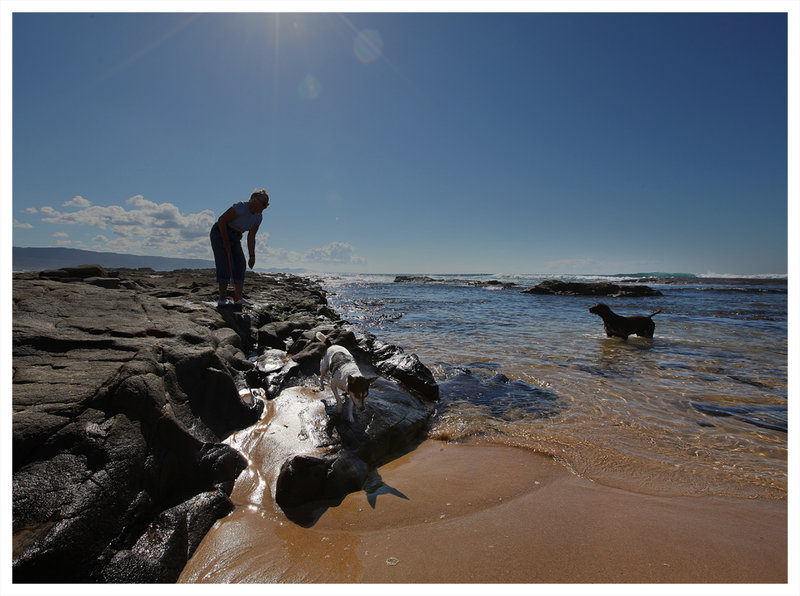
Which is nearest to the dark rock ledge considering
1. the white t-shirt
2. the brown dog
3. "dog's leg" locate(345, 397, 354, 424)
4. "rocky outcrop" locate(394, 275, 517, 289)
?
"dog's leg" locate(345, 397, 354, 424)

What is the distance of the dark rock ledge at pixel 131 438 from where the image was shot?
6.59ft

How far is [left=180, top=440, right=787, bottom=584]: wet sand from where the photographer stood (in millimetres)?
2215

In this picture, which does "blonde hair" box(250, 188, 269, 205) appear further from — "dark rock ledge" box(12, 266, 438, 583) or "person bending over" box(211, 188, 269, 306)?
"dark rock ledge" box(12, 266, 438, 583)

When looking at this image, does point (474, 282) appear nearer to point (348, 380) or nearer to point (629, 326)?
point (629, 326)

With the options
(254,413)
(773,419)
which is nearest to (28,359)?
(254,413)

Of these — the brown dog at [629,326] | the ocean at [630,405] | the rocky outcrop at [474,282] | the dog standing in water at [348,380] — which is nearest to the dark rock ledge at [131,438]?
the dog standing in water at [348,380]

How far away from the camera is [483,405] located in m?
5.39

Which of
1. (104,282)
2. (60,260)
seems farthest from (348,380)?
(60,260)

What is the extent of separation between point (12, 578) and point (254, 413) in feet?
8.14

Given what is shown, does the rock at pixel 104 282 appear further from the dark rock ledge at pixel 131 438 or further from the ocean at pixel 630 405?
the ocean at pixel 630 405

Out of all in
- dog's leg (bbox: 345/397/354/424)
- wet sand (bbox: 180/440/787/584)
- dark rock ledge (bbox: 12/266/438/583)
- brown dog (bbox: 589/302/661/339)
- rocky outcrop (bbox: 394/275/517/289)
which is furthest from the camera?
rocky outcrop (bbox: 394/275/517/289)

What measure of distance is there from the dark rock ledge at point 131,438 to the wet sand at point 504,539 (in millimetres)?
324

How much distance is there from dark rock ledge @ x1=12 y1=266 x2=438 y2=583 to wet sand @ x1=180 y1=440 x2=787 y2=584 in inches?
12.8

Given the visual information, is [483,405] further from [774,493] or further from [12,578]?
[12,578]
